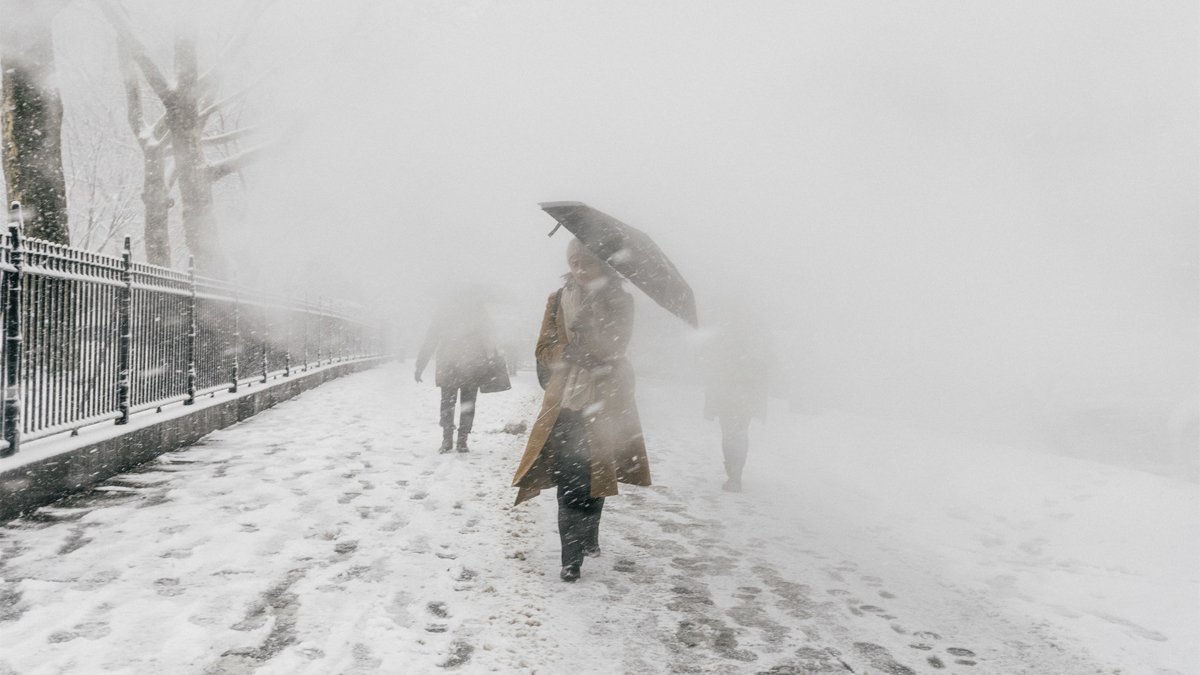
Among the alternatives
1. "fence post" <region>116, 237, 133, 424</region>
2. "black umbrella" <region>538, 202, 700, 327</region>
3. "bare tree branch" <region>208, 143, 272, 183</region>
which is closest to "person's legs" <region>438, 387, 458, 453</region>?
"fence post" <region>116, 237, 133, 424</region>

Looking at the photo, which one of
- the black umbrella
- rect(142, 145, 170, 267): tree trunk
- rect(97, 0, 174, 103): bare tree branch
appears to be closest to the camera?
the black umbrella

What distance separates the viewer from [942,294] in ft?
117

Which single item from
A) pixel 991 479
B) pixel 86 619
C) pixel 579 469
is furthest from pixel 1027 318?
pixel 86 619

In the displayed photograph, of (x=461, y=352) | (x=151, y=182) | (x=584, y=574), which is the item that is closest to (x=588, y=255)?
(x=584, y=574)

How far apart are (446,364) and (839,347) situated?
15.6 meters

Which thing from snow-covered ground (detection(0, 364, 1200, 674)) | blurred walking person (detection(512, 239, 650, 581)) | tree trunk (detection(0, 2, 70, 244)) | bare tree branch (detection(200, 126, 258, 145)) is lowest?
snow-covered ground (detection(0, 364, 1200, 674))

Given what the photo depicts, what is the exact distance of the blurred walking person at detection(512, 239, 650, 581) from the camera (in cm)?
439

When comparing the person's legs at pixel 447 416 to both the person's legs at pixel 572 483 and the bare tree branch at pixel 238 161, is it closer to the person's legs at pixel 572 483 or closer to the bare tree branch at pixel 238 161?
the person's legs at pixel 572 483

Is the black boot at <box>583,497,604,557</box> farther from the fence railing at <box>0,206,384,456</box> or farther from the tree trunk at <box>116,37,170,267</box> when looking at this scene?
the tree trunk at <box>116,37,170,267</box>

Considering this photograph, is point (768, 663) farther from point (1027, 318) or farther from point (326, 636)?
point (1027, 318)

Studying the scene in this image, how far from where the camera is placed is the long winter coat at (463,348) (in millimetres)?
8312

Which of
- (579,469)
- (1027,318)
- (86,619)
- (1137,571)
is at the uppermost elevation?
(1027,318)

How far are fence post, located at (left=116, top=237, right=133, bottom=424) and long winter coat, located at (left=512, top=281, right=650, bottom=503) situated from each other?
432 centimetres

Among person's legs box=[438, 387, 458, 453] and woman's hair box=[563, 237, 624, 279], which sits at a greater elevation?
woman's hair box=[563, 237, 624, 279]
